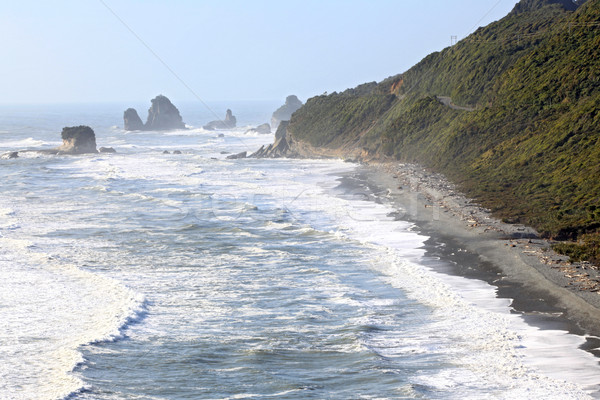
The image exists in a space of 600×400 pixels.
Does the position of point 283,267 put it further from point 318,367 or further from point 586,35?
point 586,35

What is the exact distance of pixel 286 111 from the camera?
192750 mm

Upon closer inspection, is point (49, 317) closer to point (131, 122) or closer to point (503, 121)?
point (503, 121)

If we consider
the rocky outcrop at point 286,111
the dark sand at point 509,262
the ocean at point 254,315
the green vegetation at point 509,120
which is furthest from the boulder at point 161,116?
the dark sand at point 509,262

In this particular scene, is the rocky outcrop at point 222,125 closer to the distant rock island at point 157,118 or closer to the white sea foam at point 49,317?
the distant rock island at point 157,118

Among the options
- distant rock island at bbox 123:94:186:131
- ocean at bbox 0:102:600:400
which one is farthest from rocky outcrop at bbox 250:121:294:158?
distant rock island at bbox 123:94:186:131

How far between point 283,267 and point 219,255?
403cm

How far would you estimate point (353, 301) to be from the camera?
76.9 ft

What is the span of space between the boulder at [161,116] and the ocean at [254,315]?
12505cm

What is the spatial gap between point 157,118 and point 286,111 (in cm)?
4116

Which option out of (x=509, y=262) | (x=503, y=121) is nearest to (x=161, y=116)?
(x=503, y=121)

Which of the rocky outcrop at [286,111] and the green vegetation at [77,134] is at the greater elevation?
the rocky outcrop at [286,111]

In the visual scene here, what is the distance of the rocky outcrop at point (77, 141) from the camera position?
9875cm

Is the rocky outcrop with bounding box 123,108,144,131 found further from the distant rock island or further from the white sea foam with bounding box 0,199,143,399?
the white sea foam with bounding box 0,199,143,399

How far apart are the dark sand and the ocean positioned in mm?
634
